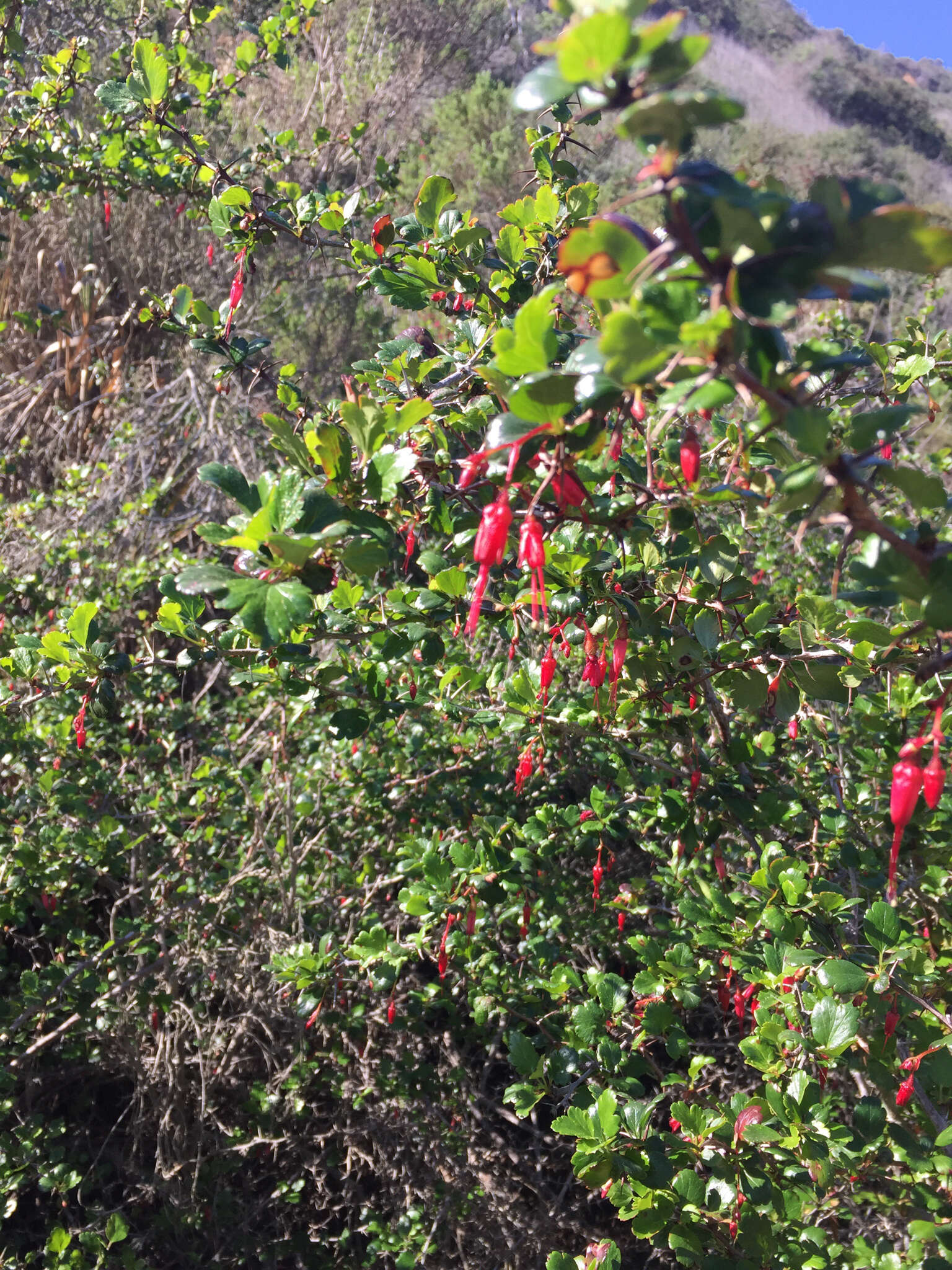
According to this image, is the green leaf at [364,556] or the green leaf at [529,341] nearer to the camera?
the green leaf at [529,341]

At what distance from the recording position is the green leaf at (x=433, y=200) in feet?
4.33

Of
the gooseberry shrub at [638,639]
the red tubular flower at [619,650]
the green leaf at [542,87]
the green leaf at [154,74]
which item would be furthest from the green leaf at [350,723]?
the green leaf at [154,74]

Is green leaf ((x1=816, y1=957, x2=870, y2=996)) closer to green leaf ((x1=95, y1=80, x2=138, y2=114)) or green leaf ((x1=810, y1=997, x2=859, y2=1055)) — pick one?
green leaf ((x1=810, y1=997, x2=859, y2=1055))

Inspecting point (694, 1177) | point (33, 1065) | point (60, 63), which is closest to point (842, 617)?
point (694, 1177)

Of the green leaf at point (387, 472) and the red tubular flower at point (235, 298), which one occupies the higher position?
the red tubular flower at point (235, 298)

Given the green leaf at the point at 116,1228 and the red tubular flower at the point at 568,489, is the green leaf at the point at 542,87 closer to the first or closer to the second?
the red tubular flower at the point at 568,489

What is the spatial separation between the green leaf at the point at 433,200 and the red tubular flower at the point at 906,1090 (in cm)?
141

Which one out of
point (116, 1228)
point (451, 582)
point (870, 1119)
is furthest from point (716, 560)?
point (116, 1228)

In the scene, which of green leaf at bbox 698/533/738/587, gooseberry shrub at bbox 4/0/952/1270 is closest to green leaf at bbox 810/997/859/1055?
gooseberry shrub at bbox 4/0/952/1270

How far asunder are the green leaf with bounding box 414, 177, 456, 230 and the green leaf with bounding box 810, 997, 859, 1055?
4.04ft

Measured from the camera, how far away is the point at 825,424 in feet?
1.82

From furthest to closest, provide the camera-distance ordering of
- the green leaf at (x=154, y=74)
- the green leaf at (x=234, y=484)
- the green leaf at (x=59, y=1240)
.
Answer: the green leaf at (x=59, y=1240) → the green leaf at (x=154, y=74) → the green leaf at (x=234, y=484)

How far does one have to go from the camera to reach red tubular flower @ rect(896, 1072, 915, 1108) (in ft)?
3.83

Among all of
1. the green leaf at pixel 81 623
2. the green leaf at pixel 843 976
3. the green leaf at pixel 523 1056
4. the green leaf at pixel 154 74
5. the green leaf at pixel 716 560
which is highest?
the green leaf at pixel 154 74
